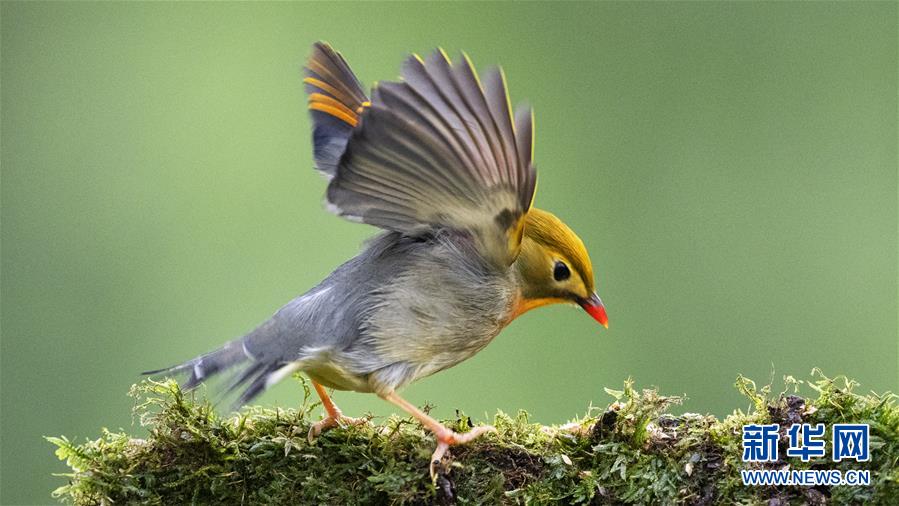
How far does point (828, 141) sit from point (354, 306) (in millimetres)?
6545

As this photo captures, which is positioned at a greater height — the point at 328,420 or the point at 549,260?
the point at 549,260

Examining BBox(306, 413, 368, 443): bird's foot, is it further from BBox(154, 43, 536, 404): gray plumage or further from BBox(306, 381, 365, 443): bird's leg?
BBox(154, 43, 536, 404): gray plumage

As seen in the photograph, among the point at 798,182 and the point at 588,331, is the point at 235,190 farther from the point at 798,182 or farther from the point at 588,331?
the point at 798,182

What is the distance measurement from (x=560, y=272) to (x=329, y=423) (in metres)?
1.37

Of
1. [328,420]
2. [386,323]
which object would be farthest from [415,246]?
[328,420]

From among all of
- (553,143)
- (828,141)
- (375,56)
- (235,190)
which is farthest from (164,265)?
(828,141)

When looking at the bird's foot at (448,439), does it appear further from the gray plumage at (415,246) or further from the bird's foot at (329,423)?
the gray plumage at (415,246)

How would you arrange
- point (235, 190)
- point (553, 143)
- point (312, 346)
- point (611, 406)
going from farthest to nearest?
point (553, 143) → point (235, 190) → point (312, 346) → point (611, 406)

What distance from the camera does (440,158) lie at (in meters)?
4.25

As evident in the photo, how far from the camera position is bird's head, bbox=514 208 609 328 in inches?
195

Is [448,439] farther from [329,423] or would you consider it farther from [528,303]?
[528,303]

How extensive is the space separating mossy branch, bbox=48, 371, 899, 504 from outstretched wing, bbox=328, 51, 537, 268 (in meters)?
0.91

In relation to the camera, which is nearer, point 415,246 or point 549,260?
point 415,246

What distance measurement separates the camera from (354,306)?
15.4 ft
